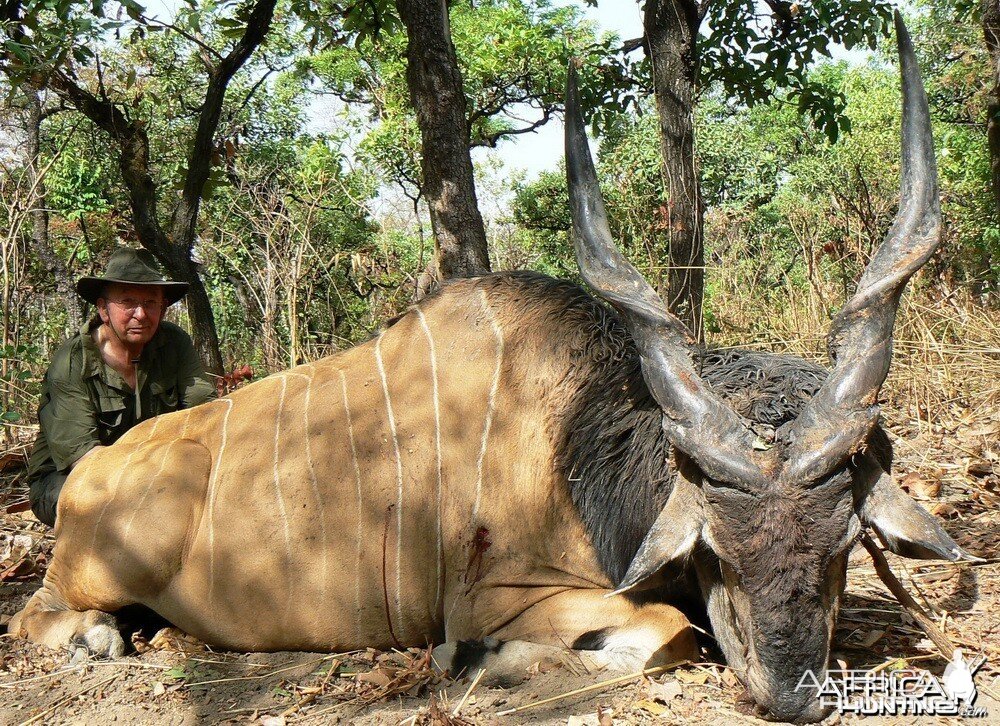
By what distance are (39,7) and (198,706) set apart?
11.8 feet

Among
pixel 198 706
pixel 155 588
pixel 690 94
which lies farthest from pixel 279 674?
pixel 690 94

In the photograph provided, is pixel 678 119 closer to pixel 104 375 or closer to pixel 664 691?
pixel 104 375

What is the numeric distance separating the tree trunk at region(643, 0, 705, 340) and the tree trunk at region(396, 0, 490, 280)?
1.67 metres

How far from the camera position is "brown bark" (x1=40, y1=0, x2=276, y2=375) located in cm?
663

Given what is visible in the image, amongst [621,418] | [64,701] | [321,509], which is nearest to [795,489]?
[621,418]

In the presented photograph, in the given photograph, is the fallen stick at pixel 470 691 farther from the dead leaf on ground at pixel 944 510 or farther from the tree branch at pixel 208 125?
the tree branch at pixel 208 125

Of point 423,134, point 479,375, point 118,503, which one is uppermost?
point 423,134

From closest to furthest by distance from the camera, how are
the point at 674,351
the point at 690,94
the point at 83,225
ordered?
the point at 674,351 → the point at 690,94 → the point at 83,225

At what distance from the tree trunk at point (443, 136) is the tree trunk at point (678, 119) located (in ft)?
5.47

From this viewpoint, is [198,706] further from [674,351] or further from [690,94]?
[690,94]

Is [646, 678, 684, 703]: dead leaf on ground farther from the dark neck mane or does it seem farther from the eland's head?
the dark neck mane

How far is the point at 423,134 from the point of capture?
4867mm

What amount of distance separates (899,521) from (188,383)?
3.48 m

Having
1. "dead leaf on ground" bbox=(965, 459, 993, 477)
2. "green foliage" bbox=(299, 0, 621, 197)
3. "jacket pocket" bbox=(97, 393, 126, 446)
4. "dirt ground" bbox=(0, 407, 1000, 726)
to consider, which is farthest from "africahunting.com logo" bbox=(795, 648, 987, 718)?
"green foliage" bbox=(299, 0, 621, 197)
